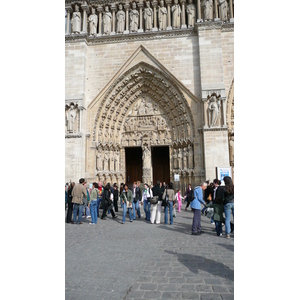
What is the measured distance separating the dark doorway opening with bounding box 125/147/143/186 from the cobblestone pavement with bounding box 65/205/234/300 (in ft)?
35.6

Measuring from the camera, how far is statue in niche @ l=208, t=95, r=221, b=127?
13.5 m

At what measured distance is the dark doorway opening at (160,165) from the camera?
17219 mm

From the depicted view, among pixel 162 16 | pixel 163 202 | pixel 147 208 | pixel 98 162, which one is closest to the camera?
pixel 163 202

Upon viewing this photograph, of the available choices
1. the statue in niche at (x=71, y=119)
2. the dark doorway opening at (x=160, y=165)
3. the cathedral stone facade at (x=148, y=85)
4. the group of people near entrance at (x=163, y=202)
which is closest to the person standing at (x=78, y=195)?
the group of people near entrance at (x=163, y=202)

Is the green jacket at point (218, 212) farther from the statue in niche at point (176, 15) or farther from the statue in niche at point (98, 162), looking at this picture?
the statue in niche at point (176, 15)

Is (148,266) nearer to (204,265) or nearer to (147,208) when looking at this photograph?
(204,265)

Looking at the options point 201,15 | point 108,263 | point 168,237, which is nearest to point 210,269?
point 108,263

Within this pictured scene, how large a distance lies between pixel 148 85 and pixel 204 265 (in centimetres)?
1342

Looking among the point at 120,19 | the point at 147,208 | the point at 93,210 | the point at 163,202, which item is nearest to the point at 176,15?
the point at 120,19

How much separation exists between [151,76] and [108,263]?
13175mm

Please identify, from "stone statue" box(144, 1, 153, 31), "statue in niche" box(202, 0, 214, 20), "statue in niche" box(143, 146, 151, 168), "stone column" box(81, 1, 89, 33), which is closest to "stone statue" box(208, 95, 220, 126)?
"statue in niche" box(143, 146, 151, 168)

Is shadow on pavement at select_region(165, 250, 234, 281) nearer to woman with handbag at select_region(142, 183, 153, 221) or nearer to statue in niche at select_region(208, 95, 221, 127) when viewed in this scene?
woman with handbag at select_region(142, 183, 153, 221)

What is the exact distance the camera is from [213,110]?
13.5 m

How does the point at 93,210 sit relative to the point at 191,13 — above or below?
below
